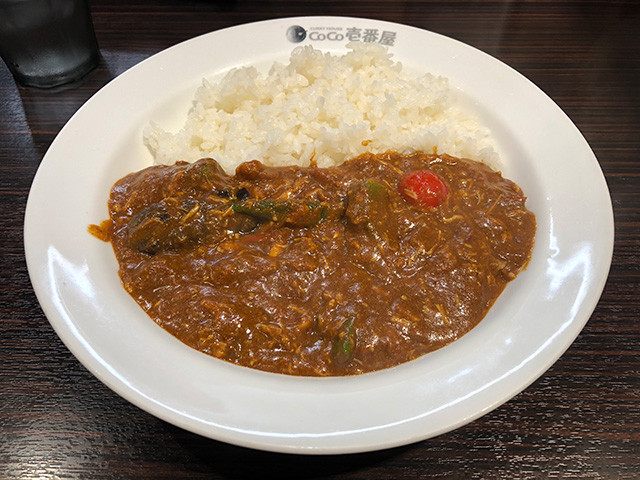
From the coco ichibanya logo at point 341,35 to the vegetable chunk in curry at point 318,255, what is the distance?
3.95ft

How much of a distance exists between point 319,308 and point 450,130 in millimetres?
1467

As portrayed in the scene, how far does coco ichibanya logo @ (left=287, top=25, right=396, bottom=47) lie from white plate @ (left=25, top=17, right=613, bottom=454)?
71 cm

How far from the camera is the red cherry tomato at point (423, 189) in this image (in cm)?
245

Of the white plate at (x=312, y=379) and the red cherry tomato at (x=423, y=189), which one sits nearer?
the white plate at (x=312, y=379)

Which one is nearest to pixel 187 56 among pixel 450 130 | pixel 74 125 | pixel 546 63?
pixel 74 125

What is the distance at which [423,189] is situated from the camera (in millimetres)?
2457

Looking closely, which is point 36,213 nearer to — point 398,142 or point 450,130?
point 398,142

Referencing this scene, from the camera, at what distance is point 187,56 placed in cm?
329

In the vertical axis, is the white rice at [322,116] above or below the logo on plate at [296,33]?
below

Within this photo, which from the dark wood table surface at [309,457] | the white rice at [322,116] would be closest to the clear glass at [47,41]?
the dark wood table surface at [309,457]

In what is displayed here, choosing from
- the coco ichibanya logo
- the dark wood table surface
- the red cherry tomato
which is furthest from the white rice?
the dark wood table surface

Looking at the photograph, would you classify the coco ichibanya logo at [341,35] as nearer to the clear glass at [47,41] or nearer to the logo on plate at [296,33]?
the logo on plate at [296,33]

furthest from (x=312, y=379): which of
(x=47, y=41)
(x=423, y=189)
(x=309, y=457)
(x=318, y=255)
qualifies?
(x=47, y=41)

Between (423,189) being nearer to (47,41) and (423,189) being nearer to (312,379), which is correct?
(312,379)
